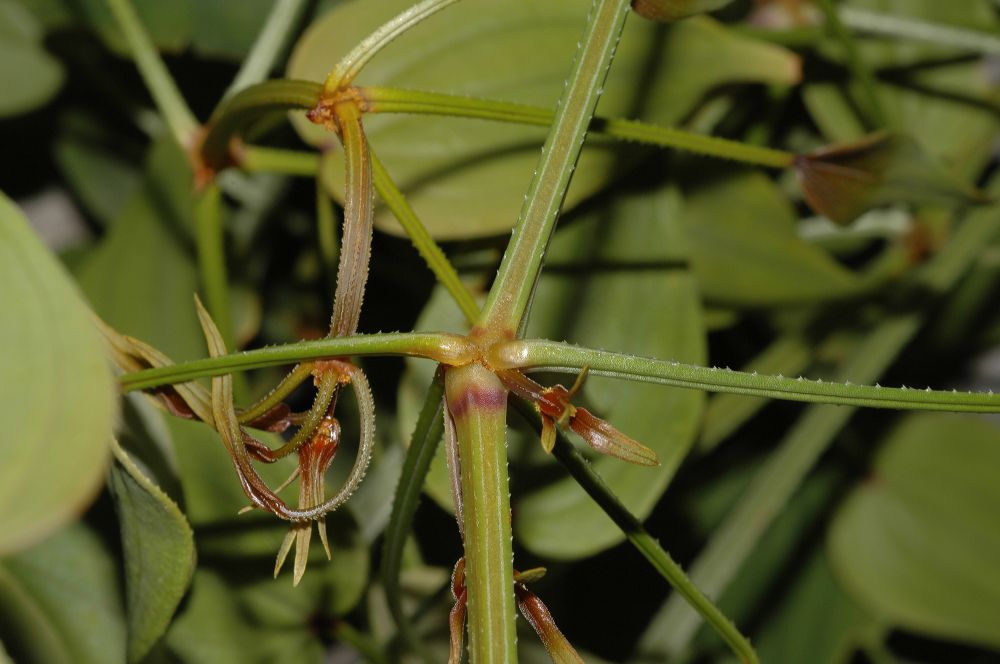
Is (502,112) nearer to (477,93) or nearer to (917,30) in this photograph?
(477,93)

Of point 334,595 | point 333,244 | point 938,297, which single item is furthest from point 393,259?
point 938,297

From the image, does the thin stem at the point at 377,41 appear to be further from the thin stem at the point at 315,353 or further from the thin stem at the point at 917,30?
the thin stem at the point at 917,30

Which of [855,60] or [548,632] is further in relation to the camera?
[855,60]

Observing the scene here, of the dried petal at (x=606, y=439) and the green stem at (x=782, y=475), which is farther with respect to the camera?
the green stem at (x=782, y=475)

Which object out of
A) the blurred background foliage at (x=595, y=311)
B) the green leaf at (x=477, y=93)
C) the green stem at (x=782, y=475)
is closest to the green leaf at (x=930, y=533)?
the blurred background foliage at (x=595, y=311)

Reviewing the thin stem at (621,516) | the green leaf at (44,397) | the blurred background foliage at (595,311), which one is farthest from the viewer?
the blurred background foliage at (595,311)

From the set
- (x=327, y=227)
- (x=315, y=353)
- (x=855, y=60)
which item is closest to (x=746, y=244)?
(x=855, y=60)
